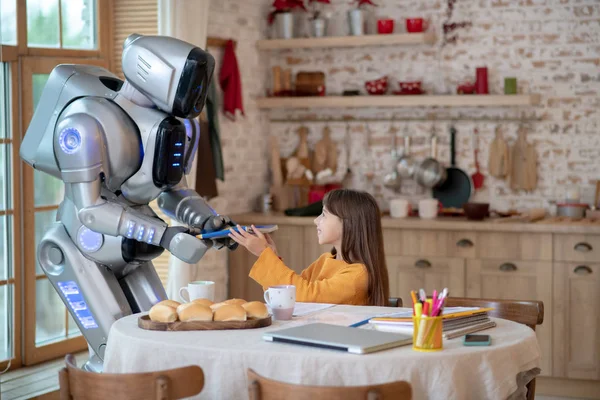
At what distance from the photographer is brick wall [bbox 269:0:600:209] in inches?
231

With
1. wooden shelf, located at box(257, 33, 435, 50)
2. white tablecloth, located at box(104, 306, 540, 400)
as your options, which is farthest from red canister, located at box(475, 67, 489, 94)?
white tablecloth, located at box(104, 306, 540, 400)

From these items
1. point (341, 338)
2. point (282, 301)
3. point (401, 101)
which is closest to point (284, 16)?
point (401, 101)

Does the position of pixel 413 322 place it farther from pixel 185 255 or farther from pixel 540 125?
pixel 540 125

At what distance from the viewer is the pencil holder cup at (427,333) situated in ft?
8.02

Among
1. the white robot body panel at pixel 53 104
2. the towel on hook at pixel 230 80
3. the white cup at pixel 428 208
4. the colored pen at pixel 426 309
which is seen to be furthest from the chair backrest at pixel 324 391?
the towel on hook at pixel 230 80

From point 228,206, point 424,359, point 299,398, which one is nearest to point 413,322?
point 424,359

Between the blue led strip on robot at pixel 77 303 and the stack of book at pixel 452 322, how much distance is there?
1.42m

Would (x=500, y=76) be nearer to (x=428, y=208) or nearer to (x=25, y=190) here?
(x=428, y=208)

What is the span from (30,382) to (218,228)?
5.26 feet

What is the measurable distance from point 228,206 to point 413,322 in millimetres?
3650

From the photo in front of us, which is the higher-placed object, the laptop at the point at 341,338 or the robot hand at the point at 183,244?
the robot hand at the point at 183,244

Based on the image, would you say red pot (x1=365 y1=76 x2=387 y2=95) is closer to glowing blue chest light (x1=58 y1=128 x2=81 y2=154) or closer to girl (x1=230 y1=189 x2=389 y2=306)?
girl (x1=230 y1=189 x2=389 y2=306)

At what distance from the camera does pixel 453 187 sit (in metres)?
6.12

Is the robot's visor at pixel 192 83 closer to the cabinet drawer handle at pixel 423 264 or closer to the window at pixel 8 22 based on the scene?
the window at pixel 8 22
